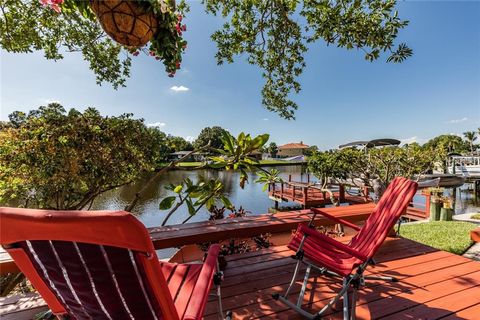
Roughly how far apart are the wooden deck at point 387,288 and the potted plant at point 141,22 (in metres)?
2.07

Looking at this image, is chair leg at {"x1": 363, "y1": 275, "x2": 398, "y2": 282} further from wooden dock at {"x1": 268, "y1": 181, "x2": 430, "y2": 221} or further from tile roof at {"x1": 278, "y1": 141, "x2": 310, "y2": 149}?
tile roof at {"x1": 278, "y1": 141, "x2": 310, "y2": 149}

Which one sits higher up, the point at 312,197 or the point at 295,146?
the point at 295,146

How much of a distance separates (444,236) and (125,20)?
7.56m

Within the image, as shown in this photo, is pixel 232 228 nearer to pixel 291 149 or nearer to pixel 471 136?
pixel 471 136

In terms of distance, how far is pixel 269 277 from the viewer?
8.22 feet

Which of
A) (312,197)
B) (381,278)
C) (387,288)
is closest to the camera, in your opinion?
(387,288)

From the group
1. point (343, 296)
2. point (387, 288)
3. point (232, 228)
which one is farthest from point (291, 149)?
point (343, 296)

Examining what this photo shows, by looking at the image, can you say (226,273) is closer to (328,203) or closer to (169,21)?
(169,21)

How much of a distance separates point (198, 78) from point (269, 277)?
41.1 ft

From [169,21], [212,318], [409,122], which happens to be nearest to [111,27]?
[169,21]

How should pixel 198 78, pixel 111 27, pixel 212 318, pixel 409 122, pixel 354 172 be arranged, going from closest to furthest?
pixel 111 27 → pixel 212 318 → pixel 354 172 → pixel 198 78 → pixel 409 122

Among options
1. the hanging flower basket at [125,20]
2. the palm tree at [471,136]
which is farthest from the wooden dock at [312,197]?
the palm tree at [471,136]

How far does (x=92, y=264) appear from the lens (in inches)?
35.6

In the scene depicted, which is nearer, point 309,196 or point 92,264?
point 92,264
